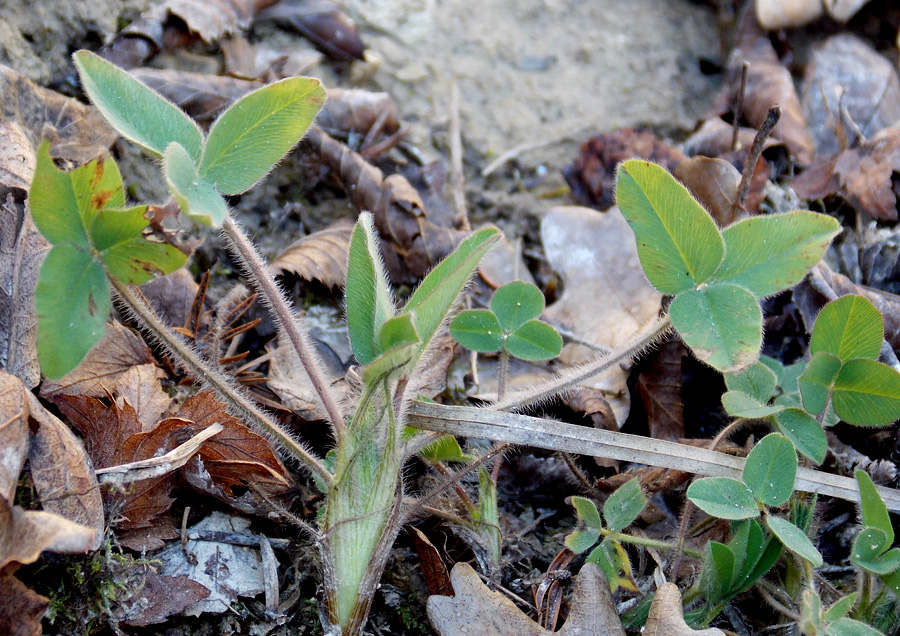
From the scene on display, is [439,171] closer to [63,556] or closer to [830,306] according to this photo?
[830,306]

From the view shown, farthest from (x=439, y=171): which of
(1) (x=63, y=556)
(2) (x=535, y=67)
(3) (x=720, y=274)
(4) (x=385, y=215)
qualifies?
(1) (x=63, y=556)

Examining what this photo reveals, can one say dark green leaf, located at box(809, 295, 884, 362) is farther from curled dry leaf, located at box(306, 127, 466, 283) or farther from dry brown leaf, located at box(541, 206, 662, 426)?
curled dry leaf, located at box(306, 127, 466, 283)

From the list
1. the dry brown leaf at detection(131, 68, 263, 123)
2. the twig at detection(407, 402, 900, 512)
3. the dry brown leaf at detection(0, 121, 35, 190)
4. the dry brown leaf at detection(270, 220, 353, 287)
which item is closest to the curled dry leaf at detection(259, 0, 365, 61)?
the dry brown leaf at detection(131, 68, 263, 123)

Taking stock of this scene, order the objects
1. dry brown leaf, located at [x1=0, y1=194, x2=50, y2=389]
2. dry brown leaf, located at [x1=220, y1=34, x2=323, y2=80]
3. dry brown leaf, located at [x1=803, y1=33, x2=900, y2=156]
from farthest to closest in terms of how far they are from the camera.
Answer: dry brown leaf, located at [x1=803, y1=33, x2=900, y2=156]
dry brown leaf, located at [x1=220, y1=34, x2=323, y2=80]
dry brown leaf, located at [x1=0, y1=194, x2=50, y2=389]

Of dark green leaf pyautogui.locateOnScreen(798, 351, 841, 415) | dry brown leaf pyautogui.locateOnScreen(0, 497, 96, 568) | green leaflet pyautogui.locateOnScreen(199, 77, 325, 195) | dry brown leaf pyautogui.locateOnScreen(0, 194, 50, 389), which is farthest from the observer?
dark green leaf pyautogui.locateOnScreen(798, 351, 841, 415)

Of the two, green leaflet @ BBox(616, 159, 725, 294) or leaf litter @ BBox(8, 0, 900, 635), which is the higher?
green leaflet @ BBox(616, 159, 725, 294)

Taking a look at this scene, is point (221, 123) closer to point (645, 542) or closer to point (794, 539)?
point (645, 542)

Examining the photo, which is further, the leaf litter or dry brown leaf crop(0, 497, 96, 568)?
the leaf litter

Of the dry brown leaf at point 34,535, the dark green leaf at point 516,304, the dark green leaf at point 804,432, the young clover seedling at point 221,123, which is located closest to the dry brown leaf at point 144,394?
the dry brown leaf at point 34,535
